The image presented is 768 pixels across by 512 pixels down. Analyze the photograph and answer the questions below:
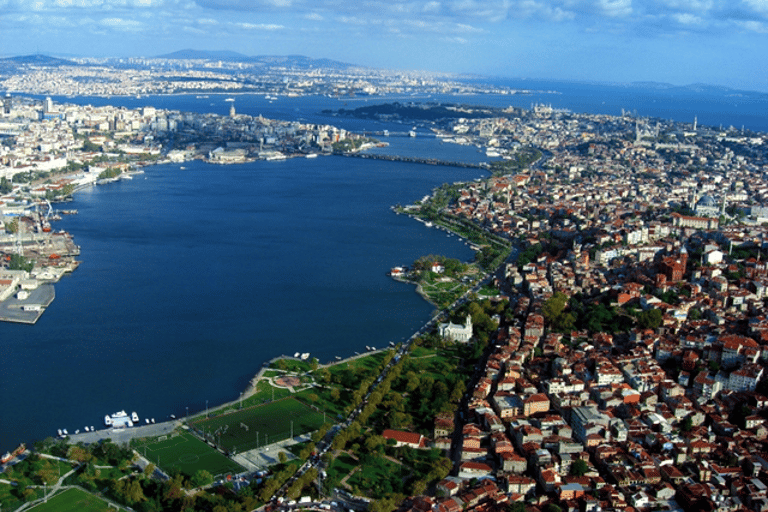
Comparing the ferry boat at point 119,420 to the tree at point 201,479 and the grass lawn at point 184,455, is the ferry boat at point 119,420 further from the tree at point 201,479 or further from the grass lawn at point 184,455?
the tree at point 201,479

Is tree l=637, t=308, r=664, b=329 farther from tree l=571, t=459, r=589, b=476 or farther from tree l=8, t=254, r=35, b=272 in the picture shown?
tree l=8, t=254, r=35, b=272

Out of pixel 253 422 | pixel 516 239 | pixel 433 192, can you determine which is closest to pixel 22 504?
pixel 253 422

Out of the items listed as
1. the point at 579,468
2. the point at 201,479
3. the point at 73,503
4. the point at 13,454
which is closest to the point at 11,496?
the point at 73,503

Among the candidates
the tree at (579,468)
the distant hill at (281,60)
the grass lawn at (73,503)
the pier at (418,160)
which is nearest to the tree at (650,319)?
the tree at (579,468)

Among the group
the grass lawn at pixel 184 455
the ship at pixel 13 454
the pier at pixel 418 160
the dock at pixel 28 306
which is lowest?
the ship at pixel 13 454

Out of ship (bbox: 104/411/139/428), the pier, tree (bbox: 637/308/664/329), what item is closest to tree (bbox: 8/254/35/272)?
ship (bbox: 104/411/139/428)
